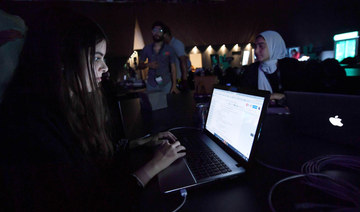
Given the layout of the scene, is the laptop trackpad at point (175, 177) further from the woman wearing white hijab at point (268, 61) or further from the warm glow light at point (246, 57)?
the warm glow light at point (246, 57)

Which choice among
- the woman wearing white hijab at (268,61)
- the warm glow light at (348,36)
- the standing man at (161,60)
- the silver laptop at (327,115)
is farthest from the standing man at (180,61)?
the warm glow light at (348,36)

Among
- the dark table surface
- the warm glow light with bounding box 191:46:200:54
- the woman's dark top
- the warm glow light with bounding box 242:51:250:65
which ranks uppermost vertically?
the warm glow light with bounding box 191:46:200:54

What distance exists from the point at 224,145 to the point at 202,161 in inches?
4.7

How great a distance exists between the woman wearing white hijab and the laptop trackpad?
162 centimetres

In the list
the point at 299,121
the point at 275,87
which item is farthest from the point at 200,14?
the point at 299,121

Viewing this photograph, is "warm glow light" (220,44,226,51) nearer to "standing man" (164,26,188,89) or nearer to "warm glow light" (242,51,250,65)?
"warm glow light" (242,51,250,65)

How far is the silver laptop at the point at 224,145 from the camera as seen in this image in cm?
58

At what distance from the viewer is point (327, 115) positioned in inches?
29.0

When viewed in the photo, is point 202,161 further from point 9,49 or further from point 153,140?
point 9,49

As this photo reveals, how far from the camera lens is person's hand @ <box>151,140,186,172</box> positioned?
659mm

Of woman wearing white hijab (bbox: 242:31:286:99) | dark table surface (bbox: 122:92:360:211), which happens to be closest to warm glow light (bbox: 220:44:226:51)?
woman wearing white hijab (bbox: 242:31:286:99)

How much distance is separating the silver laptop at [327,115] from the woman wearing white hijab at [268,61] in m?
1.20

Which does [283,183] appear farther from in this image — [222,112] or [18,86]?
[18,86]

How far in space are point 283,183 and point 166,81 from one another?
88.4 inches
